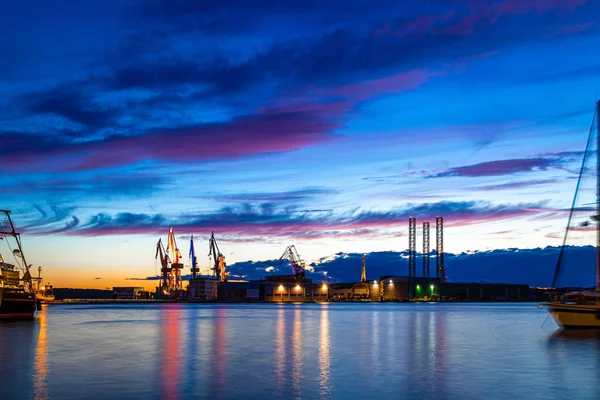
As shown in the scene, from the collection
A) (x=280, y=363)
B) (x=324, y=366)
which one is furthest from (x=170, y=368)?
(x=324, y=366)

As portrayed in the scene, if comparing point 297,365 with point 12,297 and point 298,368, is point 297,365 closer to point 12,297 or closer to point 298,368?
point 298,368

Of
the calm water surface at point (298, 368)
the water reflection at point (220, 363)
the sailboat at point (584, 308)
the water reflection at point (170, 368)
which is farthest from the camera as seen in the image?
the sailboat at point (584, 308)

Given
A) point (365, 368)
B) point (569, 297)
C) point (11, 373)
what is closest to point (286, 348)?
point (365, 368)

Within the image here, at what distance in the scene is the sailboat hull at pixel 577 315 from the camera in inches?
2963

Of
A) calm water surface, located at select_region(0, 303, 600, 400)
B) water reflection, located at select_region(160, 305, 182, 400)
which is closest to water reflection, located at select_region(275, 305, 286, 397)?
calm water surface, located at select_region(0, 303, 600, 400)

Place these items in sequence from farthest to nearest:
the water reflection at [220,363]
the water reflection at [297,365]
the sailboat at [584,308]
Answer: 1. the sailboat at [584,308]
2. the water reflection at [220,363]
3. the water reflection at [297,365]

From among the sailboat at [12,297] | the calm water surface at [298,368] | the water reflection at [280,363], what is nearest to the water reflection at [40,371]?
the calm water surface at [298,368]

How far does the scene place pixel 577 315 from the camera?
7594 cm

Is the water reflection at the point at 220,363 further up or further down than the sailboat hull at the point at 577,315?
further down

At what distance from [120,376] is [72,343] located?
88.3 ft

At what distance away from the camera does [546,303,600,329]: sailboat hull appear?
247 feet

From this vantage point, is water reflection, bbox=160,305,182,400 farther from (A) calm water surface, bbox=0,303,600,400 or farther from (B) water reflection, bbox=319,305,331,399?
(B) water reflection, bbox=319,305,331,399

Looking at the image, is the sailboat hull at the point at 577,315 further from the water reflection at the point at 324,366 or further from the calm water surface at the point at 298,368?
the water reflection at the point at 324,366

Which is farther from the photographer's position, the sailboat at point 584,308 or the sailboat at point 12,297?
the sailboat at point 12,297
